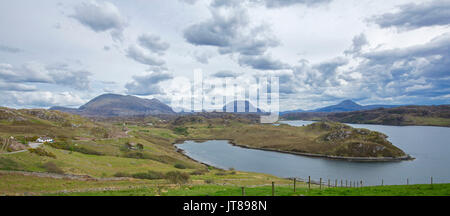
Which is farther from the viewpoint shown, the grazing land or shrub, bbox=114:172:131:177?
shrub, bbox=114:172:131:177

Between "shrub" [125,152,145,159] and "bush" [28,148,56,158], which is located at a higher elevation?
"bush" [28,148,56,158]

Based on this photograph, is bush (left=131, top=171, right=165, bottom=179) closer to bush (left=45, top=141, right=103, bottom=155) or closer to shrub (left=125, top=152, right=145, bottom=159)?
shrub (left=125, top=152, right=145, bottom=159)

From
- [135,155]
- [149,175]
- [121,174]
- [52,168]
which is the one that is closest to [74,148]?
[135,155]

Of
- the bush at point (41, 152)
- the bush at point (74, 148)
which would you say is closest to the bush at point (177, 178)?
the bush at point (41, 152)

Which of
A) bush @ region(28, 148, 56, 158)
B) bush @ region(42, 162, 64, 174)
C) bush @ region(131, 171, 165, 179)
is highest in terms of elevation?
bush @ region(28, 148, 56, 158)

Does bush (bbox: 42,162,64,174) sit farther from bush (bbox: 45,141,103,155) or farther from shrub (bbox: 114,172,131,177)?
bush (bbox: 45,141,103,155)

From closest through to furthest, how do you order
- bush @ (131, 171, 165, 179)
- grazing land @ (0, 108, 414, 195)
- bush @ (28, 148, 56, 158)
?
grazing land @ (0, 108, 414, 195), bush @ (28, 148, 56, 158), bush @ (131, 171, 165, 179)

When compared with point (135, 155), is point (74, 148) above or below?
above

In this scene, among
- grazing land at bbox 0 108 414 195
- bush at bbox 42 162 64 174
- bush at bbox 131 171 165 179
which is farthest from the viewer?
bush at bbox 131 171 165 179

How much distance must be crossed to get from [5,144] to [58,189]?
29397 mm

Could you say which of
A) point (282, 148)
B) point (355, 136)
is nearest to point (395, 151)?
point (355, 136)

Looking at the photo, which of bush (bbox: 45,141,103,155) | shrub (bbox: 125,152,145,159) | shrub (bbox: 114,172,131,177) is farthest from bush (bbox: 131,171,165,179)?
bush (bbox: 45,141,103,155)

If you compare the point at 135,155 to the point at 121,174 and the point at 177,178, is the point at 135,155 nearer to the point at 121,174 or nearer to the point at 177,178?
the point at 121,174
